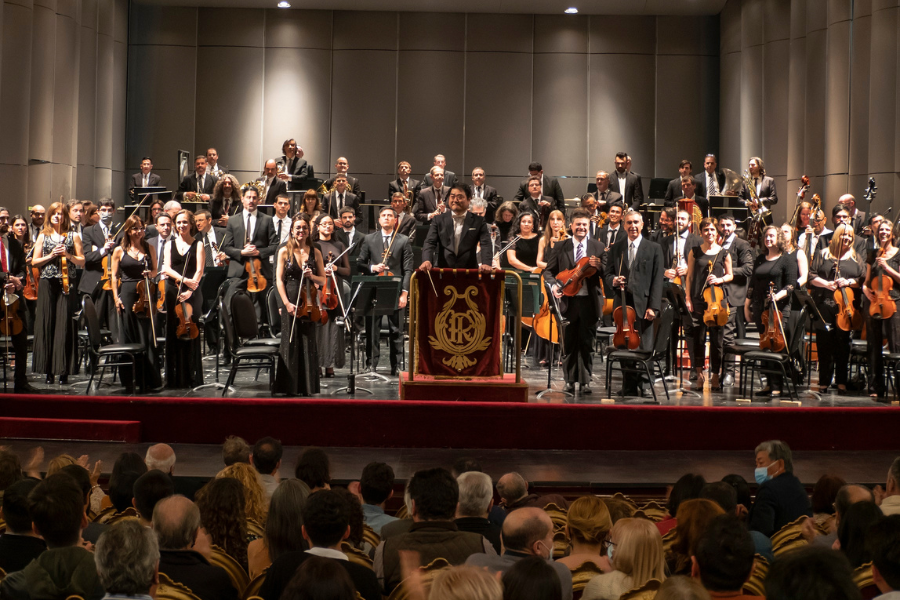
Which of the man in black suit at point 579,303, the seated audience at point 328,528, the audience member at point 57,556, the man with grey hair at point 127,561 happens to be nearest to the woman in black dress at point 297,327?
the man in black suit at point 579,303

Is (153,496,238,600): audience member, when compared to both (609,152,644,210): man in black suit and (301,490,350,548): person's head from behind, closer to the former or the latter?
(301,490,350,548): person's head from behind

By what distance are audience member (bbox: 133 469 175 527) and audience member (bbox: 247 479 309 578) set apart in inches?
22.0

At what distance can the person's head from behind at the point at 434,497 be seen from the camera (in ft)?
10.9

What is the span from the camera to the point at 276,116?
56.3 ft

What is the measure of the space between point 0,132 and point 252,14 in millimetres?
5941

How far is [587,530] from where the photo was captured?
10.5ft

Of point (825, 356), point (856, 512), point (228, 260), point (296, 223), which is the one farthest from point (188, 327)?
point (856, 512)

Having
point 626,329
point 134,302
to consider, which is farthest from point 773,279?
point 134,302

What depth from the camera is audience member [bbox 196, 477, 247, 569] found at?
337 cm

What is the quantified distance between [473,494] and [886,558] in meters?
1.51

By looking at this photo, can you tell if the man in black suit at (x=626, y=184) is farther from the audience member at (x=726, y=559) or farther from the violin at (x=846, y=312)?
the audience member at (x=726, y=559)

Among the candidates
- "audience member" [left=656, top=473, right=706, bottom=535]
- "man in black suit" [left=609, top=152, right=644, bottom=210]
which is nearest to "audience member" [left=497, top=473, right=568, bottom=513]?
"audience member" [left=656, top=473, right=706, bottom=535]

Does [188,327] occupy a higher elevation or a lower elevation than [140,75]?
lower

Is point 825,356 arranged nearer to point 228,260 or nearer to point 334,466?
point 334,466
